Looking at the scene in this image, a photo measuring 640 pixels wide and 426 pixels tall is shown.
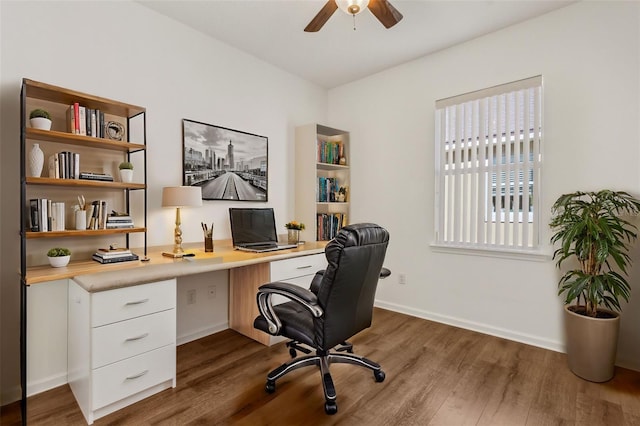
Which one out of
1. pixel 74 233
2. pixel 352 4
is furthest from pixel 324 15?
pixel 74 233

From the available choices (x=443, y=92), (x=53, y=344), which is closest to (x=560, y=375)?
(x=443, y=92)

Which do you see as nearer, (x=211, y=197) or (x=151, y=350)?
(x=151, y=350)

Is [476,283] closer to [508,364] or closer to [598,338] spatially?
[508,364]

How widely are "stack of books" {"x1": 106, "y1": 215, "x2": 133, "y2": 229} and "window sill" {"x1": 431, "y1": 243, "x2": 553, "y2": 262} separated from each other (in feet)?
8.96

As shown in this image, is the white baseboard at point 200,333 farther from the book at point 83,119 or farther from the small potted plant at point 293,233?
the book at point 83,119

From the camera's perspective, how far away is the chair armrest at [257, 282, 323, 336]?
1.72 m

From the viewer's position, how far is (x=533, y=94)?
2.66 metres

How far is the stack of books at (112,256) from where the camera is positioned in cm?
206

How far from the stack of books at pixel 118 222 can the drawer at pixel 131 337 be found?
0.72m

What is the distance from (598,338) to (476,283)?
3.30ft

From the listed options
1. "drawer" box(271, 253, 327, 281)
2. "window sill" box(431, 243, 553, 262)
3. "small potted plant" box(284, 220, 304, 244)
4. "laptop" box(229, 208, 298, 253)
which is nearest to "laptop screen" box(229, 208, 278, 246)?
"laptop" box(229, 208, 298, 253)

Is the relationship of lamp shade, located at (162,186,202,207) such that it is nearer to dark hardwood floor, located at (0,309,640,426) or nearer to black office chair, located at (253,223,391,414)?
black office chair, located at (253,223,391,414)

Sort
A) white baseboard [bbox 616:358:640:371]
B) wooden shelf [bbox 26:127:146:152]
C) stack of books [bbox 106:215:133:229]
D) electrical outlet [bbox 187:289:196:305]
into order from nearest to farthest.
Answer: wooden shelf [bbox 26:127:146:152] < stack of books [bbox 106:215:133:229] < white baseboard [bbox 616:358:640:371] < electrical outlet [bbox 187:289:196:305]

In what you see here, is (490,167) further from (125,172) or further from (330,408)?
(125,172)
